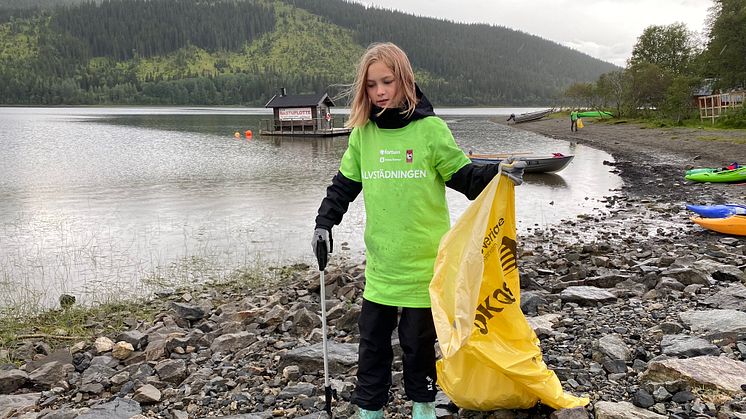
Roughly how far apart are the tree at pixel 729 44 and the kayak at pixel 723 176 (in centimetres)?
3636

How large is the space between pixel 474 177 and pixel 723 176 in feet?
64.1

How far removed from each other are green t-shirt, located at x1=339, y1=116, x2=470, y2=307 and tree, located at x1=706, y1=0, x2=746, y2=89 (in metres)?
55.8

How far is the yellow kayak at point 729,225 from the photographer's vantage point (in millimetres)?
10459

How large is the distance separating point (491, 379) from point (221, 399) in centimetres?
234

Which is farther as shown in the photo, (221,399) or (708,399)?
(221,399)

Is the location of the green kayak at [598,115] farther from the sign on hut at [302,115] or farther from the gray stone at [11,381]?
the gray stone at [11,381]

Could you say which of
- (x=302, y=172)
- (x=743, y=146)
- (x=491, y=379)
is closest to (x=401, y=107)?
(x=491, y=379)

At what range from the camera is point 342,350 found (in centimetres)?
518

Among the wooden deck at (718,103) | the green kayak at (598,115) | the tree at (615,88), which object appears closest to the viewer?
the wooden deck at (718,103)

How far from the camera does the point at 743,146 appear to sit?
28.0 m

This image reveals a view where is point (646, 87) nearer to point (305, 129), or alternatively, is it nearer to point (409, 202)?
point (305, 129)

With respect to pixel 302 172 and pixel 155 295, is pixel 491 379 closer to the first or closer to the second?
pixel 155 295

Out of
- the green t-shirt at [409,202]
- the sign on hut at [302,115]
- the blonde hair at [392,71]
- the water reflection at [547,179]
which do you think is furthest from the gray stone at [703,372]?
the sign on hut at [302,115]

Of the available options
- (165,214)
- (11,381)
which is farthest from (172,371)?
(165,214)
